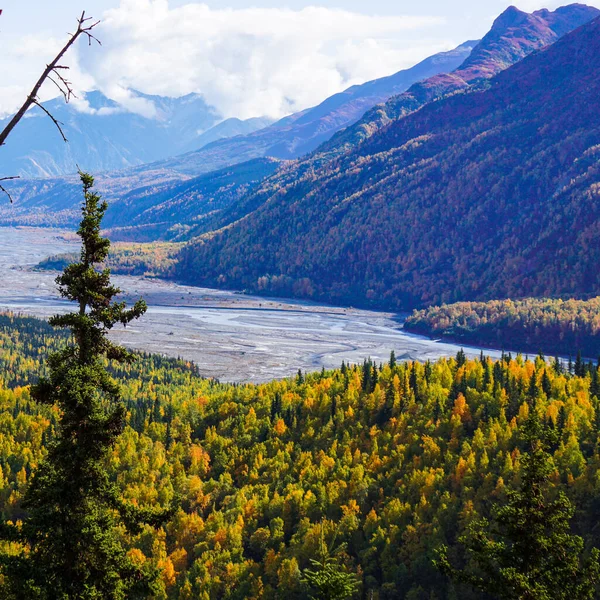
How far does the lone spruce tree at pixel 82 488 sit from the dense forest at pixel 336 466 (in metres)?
55.8

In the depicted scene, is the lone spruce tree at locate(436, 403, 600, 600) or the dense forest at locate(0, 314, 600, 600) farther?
the dense forest at locate(0, 314, 600, 600)

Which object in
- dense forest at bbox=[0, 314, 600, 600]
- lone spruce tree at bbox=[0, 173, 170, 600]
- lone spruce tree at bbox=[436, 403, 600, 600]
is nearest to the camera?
lone spruce tree at bbox=[436, 403, 600, 600]

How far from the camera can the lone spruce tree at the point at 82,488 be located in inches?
1083

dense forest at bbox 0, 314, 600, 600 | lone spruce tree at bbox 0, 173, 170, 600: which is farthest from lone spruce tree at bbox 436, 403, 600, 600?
dense forest at bbox 0, 314, 600, 600

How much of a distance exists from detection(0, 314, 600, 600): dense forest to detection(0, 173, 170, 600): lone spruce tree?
55828 mm

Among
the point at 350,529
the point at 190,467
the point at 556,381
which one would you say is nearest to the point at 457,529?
the point at 350,529

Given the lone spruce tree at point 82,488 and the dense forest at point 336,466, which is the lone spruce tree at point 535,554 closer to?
the lone spruce tree at point 82,488

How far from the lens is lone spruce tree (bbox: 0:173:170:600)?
27500mm

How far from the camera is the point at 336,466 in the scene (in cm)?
11856

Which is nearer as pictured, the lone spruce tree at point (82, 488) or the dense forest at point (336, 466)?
the lone spruce tree at point (82, 488)

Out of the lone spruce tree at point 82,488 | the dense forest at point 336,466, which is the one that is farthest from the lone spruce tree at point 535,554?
the dense forest at point 336,466

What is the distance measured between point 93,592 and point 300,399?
11399cm

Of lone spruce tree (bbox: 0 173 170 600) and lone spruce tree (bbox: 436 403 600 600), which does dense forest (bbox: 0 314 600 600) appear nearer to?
lone spruce tree (bbox: 0 173 170 600)

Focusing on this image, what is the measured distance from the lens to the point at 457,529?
99688 mm
